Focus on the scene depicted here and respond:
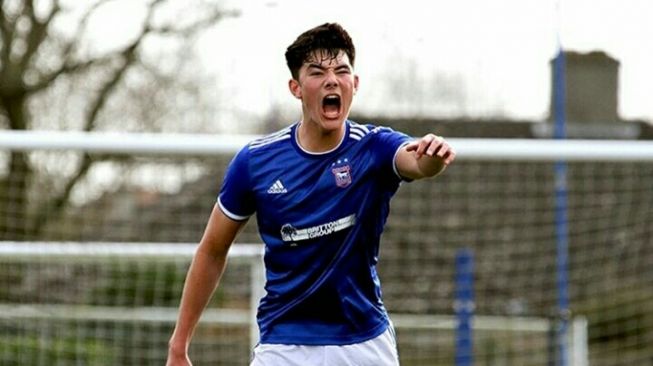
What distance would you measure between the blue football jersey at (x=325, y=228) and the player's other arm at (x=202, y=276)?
0.16 metres

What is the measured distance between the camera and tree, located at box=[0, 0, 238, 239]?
36.3ft

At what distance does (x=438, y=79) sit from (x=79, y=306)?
3113 millimetres

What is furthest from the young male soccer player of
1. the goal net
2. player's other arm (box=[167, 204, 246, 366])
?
the goal net

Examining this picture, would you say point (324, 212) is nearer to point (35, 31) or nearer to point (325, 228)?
point (325, 228)

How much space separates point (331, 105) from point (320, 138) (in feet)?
0.46

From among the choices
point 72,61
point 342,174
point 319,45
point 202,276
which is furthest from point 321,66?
point 72,61

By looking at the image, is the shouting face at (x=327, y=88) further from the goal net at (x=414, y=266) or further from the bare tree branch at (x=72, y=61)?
the bare tree branch at (x=72, y=61)

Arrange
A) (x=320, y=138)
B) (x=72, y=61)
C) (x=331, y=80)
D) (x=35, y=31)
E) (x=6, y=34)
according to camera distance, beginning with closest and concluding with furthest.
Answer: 1. (x=331, y=80)
2. (x=320, y=138)
3. (x=6, y=34)
4. (x=35, y=31)
5. (x=72, y=61)

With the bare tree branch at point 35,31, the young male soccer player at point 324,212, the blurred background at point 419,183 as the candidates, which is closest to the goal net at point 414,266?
the blurred background at point 419,183

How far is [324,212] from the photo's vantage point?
4.34 metres

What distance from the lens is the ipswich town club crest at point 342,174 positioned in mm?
4336

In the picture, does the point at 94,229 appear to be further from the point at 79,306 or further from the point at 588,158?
the point at 588,158

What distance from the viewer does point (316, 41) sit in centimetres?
436

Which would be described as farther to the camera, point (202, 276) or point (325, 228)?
point (202, 276)
